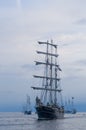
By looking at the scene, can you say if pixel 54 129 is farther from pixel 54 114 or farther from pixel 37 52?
pixel 37 52

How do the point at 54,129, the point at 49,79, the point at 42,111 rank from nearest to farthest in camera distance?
1. the point at 54,129
2. the point at 42,111
3. the point at 49,79

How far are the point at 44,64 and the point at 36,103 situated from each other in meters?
15.0

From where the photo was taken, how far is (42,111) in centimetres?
15412

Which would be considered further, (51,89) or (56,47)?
(56,47)

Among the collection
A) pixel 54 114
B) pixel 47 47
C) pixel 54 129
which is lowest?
pixel 54 129

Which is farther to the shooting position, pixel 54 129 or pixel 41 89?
pixel 41 89

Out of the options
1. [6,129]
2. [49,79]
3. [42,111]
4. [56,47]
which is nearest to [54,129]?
[6,129]

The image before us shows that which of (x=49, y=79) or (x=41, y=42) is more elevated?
(x=41, y=42)

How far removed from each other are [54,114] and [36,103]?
6540 millimetres

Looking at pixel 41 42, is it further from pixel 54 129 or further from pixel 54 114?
pixel 54 129

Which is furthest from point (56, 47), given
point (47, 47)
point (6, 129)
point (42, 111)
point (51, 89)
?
point (6, 129)

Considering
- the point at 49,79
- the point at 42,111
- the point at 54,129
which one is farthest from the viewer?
the point at 49,79

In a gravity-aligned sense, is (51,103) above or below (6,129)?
above

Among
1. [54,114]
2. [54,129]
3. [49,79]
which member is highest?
[49,79]
